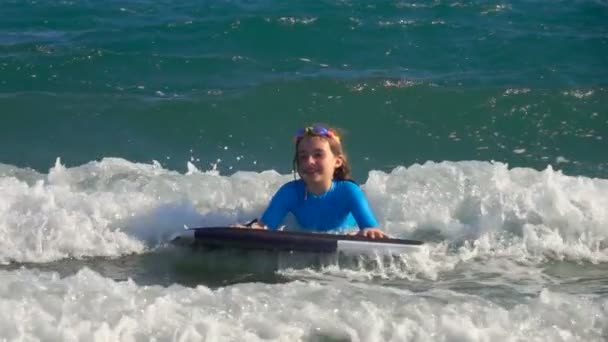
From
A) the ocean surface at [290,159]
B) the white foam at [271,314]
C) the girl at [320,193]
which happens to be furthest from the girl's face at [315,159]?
the white foam at [271,314]

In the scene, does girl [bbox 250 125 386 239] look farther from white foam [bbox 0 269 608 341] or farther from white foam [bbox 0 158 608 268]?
white foam [bbox 0 269 608 341]

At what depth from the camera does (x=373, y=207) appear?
8.18 m

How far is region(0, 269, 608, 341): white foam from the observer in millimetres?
5418

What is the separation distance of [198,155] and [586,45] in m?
6.44

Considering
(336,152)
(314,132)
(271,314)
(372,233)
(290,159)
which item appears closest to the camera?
(271,314)

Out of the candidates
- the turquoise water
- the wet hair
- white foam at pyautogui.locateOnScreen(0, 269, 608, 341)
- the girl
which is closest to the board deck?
the girl

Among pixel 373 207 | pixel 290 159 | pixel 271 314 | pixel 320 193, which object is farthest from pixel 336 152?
pixel 290 159

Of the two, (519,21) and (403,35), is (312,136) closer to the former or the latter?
(403,35)

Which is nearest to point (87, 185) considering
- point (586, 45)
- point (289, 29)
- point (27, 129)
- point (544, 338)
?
point (27, 129)

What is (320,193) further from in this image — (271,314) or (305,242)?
(271,314)

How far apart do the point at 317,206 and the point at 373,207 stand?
108 centimetres

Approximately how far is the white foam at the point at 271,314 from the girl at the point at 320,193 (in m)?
1.09

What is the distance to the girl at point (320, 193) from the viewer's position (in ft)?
23.1

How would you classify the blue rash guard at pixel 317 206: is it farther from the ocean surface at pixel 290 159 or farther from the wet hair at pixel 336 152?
the ocean surface at pixel 290 159
